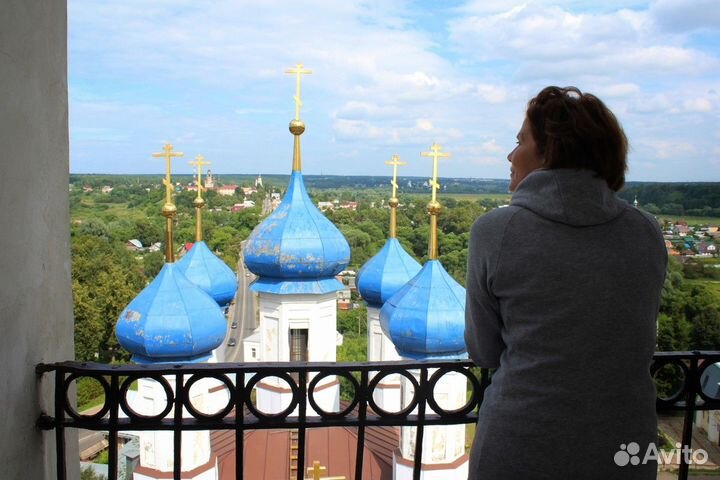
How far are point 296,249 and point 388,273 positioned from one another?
1.99 m

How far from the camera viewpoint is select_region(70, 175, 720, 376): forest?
823 inches

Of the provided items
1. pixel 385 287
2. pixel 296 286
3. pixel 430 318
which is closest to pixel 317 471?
pixel 430 318

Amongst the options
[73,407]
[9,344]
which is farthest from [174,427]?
[9,344]

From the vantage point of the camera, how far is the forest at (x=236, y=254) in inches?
823

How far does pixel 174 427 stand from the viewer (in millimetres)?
2078

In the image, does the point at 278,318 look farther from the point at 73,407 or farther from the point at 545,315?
the point at 545,315

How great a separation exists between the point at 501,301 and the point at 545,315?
108mm

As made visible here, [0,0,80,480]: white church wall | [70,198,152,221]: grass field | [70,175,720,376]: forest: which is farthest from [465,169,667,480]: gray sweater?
[70,198,152,221]: grass field

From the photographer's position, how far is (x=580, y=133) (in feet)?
4.81

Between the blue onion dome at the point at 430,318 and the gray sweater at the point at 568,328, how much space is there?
6.38 metres

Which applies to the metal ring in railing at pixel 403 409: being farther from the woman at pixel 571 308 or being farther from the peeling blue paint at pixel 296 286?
the peeling blue paint at pixel 296 286

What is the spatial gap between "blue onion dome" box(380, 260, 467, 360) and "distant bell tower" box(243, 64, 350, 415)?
1354 millimetres

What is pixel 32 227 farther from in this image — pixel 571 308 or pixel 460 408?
pixel 571 308

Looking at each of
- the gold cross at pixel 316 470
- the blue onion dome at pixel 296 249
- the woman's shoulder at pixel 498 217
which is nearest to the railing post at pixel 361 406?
the woman's shoulder at pixel 498 217
